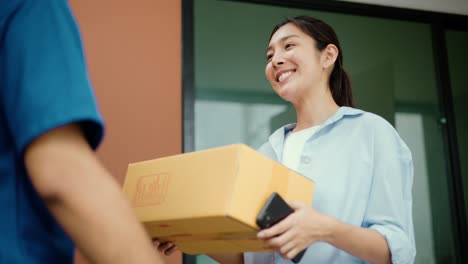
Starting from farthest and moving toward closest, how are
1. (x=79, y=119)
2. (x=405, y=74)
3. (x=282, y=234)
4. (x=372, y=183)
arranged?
(x=405, y=74), (x=372, y=183), (x=282, y=234), (x=79, y=119)

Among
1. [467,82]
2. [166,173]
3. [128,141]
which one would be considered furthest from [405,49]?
[166,173]

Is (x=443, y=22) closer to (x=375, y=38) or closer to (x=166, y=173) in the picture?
(x=375, y=38)

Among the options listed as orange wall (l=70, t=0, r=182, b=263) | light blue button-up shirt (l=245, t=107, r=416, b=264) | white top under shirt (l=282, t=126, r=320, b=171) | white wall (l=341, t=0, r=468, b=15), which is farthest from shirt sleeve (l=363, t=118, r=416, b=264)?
white wall (l=341, t=0, r=468, b=15)

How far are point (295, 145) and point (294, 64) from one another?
0.25m

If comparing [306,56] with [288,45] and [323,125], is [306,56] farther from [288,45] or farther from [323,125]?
[323,125]

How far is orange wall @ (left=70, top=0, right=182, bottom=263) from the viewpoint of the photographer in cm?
225

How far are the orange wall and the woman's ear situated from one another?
92 cm

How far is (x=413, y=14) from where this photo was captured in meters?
2.94

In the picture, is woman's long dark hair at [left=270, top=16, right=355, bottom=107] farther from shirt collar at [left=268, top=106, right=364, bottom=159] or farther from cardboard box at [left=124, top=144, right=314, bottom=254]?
cardboard box at [left=124, top=144, right=314, bottom=254]

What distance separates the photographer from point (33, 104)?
0.53 metres

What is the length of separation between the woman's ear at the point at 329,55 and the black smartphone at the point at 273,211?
2.38ft

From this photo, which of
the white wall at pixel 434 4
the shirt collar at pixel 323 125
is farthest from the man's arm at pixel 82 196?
the white wall at pixel 434 4

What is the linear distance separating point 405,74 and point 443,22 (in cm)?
43

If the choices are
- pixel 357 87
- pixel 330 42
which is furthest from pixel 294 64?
pixel 357 87
